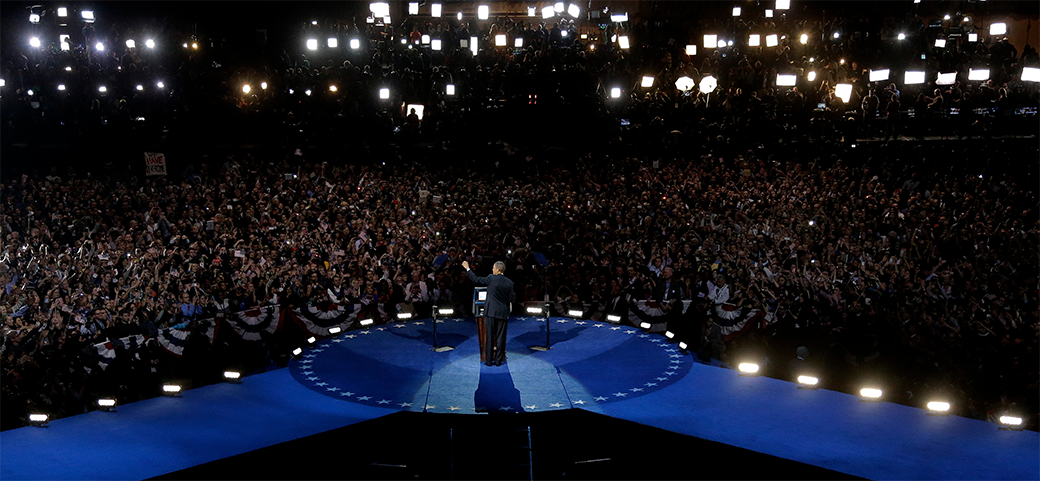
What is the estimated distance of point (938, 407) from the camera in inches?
399

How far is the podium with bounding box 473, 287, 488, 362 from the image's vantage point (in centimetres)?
1175

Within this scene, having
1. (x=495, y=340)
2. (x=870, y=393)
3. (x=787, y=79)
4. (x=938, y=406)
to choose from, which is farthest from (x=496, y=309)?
(x=787, y=79)

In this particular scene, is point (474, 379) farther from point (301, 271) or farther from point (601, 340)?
point (301, 271)

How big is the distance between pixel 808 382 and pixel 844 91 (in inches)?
647

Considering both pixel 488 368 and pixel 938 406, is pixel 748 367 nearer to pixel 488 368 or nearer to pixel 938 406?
pixel 938 406

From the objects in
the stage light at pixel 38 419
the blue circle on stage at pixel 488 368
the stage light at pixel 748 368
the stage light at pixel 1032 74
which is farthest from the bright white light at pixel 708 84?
the stage light at pixel 38 419

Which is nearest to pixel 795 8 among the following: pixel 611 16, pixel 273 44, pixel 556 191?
pixel 611 16

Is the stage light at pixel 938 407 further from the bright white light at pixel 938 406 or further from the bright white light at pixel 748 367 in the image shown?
the bright white light at pixel 748 367

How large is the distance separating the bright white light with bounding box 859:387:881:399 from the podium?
5.95 metres

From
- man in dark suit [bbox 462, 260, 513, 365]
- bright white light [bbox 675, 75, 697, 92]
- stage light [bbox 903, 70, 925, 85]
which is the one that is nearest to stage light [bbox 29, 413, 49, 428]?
man in dark suit [bbox 462, 260, 513, 365]

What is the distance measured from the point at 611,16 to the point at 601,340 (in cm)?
2076

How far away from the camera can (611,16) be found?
3081 centimetres

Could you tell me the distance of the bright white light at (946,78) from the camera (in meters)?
25.3

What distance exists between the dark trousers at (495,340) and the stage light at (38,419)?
6433 millimetres
